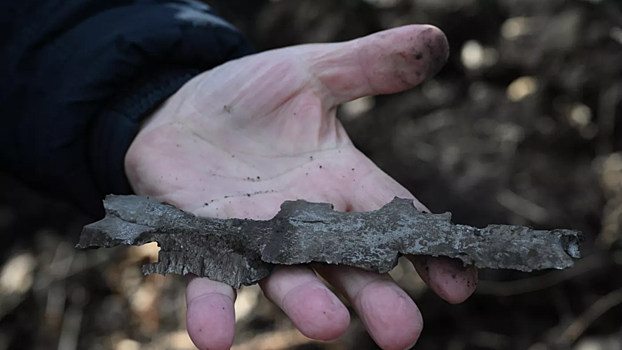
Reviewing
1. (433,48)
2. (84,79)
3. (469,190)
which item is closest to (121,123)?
(84,79)

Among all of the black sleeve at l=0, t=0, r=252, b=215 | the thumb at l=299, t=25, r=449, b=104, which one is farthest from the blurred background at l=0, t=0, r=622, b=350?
the thumb at l=299, t=25, r=449, b=104

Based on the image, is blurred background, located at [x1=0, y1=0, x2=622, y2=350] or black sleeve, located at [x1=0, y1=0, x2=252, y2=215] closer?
black sleeve, located at [x1=0, y1=0, x2=252, y2=215]

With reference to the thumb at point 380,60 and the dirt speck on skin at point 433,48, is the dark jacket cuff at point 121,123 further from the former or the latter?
the dirt speck on skin at point 433,48

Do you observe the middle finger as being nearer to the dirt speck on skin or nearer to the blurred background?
the dirt speck on skin

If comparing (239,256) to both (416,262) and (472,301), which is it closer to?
(416,262)

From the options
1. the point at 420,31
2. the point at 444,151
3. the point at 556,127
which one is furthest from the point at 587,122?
the point at 420,31

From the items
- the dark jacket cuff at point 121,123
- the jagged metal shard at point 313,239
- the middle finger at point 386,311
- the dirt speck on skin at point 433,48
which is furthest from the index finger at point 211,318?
Answer: the dirt speck on skin at point 433,48

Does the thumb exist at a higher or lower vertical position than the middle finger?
higher

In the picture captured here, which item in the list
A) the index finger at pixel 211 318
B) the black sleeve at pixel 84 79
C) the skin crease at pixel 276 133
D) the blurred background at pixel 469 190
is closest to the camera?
the index finger at pixel 211 318
